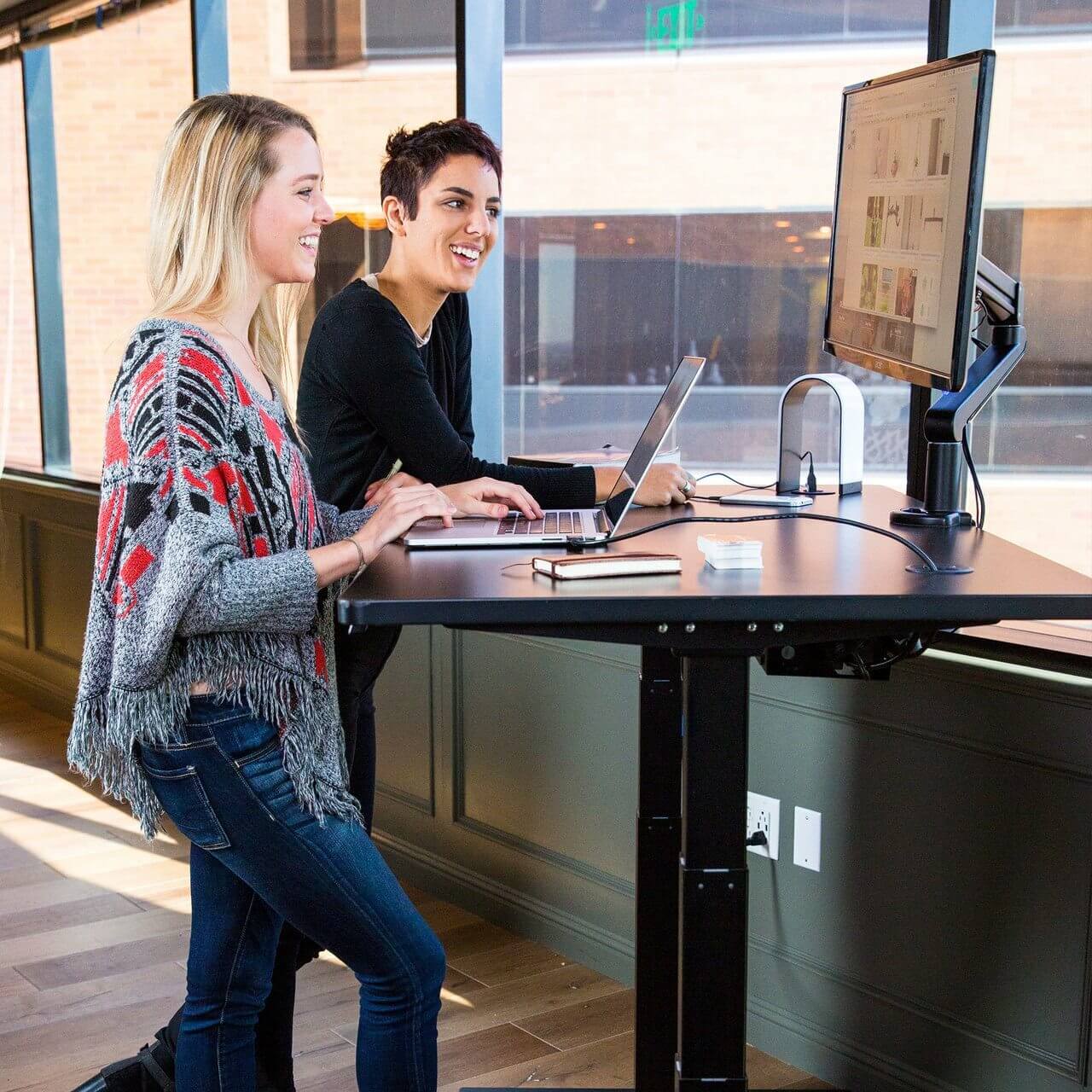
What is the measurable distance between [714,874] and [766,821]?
101cm

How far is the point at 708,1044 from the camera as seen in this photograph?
1619mm

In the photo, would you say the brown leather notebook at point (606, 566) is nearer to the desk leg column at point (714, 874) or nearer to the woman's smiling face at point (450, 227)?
the desk leg column at point (714, 874)

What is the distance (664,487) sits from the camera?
6.92 ft

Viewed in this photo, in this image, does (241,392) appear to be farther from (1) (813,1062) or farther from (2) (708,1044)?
(1) (813,1062)

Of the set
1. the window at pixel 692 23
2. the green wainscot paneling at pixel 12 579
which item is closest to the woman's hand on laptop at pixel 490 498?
the window at pixel 692 23

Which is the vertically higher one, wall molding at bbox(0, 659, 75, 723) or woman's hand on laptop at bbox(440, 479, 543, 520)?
woman's hand on laptop at bbox(440, 479, 543, 520)

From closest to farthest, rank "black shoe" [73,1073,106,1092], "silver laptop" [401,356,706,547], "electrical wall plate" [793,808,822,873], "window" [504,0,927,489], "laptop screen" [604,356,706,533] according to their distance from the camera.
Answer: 1. "silver laptop" [401,356,706,547]
2. "laptop screen" [604,356,706,533]
3. "black shoe" [73,1073,106,1092]
4. "electrical wall plate" [793,808,822,873]
5. "window" [504,0,927,489]

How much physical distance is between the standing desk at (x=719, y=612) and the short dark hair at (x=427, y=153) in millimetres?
742

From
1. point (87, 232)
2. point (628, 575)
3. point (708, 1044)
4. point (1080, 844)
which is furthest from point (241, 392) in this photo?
point (87, 232)

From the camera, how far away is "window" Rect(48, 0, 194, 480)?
4969 millimetres

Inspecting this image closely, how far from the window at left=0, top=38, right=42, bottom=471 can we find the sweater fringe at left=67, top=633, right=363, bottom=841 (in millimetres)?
4303

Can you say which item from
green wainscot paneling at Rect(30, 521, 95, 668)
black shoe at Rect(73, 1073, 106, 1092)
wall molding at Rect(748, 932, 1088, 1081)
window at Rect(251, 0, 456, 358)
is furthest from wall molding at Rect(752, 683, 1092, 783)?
green wainscot paneling at Rect(30, 521, 95, 668)

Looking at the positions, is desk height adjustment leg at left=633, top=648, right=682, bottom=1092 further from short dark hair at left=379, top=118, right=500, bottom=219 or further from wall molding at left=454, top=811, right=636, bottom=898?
short dark hair at left=379, top=118, right=500, bottom=219

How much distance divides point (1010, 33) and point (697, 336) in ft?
3.04
